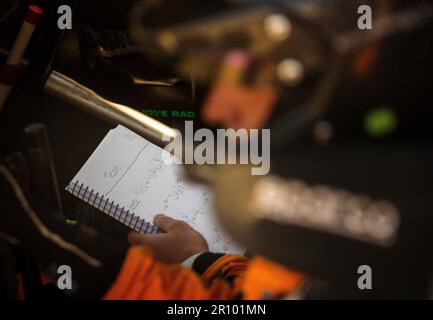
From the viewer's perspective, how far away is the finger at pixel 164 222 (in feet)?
3.86

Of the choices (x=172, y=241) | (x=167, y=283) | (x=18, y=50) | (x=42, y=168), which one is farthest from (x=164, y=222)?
(x=18, y=50)

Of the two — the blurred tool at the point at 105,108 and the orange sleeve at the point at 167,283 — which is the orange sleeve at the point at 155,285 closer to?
the orange sleeve at the point at 167,283

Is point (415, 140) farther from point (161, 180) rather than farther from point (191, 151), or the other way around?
point (161, 180)

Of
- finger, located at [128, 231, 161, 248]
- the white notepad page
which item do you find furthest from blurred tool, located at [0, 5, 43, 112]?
finger, located at [128, 231, 161, 248]

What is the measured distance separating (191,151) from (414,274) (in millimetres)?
491

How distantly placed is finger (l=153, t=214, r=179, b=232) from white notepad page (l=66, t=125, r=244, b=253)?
0.04 ft

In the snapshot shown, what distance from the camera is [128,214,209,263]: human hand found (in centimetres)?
113

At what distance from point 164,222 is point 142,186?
0.32 feet

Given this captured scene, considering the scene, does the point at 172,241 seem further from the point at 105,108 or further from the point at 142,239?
the point at 105,108

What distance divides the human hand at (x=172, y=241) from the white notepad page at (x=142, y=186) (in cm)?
2

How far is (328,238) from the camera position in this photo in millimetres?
794

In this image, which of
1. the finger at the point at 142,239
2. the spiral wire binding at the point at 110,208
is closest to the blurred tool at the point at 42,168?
the spiral wire binding at the point at 110,208

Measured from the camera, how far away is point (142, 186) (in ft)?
4.03
